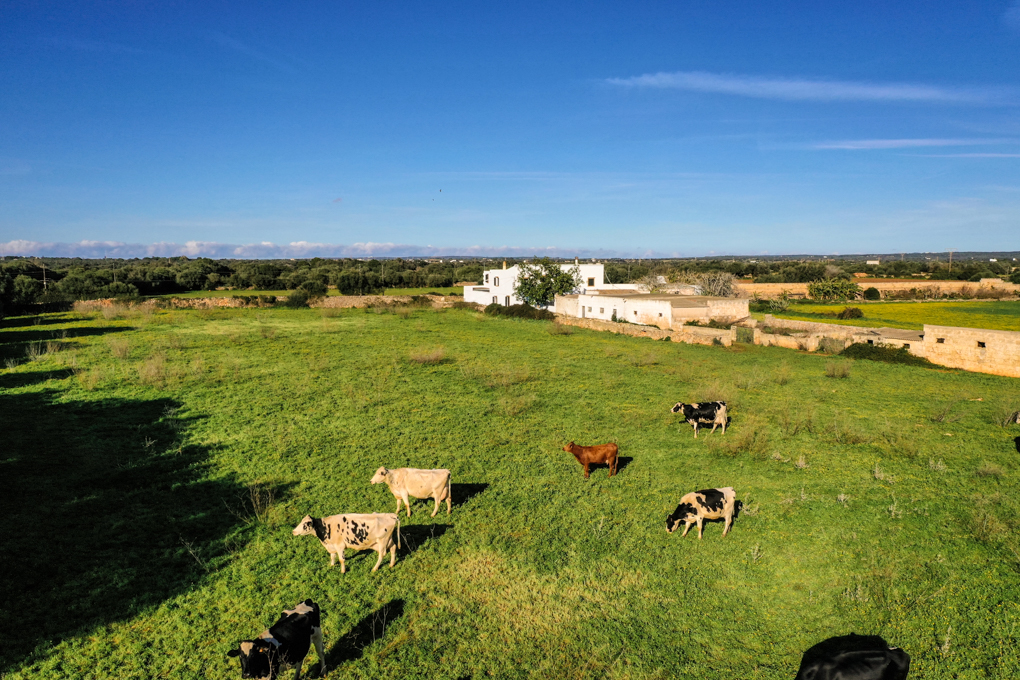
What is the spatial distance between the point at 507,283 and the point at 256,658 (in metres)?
60.2

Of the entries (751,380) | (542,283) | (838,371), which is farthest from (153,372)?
(542,283)

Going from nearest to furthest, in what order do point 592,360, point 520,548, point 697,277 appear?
point 520,548, point 592,360, point 697,277

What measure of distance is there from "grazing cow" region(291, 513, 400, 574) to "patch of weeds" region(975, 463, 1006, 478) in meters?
13.4

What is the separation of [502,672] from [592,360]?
21.6 meters

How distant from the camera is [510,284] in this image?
64.1 m

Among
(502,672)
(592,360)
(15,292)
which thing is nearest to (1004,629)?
(502,672)

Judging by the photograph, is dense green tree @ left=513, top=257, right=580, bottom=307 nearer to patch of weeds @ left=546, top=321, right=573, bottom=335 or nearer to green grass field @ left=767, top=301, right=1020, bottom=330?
patch of weeds @ left=546, top=321, right=573, bottom=335

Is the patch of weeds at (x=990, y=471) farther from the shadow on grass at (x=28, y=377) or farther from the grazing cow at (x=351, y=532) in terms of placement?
the shadow on grass at (x=28, y=377)

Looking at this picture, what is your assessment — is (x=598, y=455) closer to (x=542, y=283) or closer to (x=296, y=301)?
(x=542, y=283)

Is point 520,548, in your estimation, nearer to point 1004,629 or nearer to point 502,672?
point 502,672

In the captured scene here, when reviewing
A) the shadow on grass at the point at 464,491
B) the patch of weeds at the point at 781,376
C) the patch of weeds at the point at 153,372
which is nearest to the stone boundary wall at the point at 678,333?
the patch of weeds at the point at 781,376

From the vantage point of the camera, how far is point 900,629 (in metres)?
6.63

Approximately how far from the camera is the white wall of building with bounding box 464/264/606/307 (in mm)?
63750

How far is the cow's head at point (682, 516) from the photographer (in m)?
8.94
